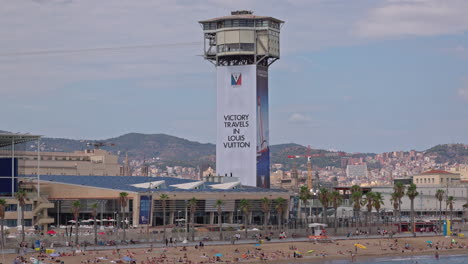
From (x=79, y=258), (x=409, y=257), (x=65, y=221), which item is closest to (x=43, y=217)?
(x=65, y=221)

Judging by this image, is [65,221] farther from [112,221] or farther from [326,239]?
[326,239]

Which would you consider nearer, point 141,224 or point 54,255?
point 54,255

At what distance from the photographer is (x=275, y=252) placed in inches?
5404

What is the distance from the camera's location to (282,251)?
139250mm

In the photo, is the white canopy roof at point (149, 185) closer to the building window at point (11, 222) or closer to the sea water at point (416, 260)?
the building window at point (11, 222)

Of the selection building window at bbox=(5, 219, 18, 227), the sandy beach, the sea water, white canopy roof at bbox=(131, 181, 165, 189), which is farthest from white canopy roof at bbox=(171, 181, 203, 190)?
the sea water

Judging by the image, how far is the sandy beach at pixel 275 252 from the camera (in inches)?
4838

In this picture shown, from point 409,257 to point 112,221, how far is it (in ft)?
186

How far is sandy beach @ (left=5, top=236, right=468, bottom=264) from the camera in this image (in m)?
123

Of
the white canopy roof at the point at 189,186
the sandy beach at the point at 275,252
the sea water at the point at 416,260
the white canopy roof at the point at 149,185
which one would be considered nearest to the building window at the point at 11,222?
the white canopy roof at the point at 149,185

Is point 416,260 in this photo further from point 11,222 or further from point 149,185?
point 11,222

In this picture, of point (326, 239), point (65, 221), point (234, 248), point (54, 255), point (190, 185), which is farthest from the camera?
point (190, 185)

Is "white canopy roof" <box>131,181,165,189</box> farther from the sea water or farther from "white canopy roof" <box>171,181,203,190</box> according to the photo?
the sea water

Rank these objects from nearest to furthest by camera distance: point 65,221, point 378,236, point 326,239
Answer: point 326,239, point 378,236, point 65,221
